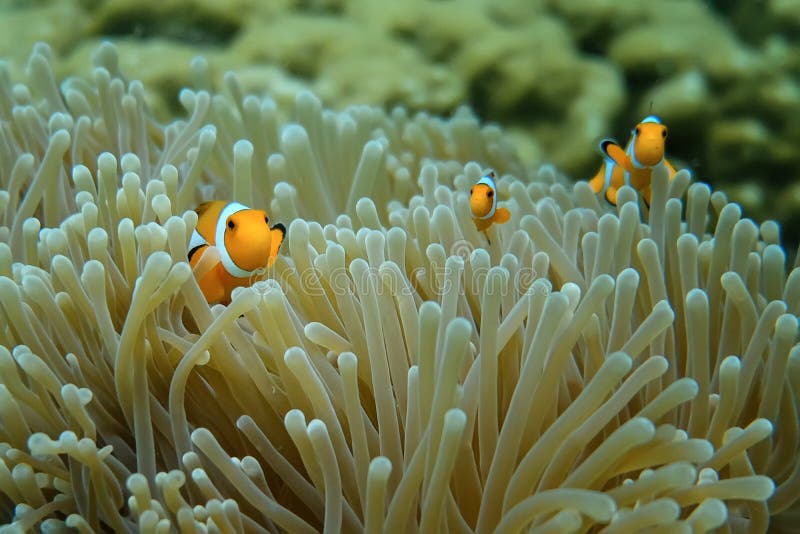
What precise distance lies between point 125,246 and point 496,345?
0.66 m

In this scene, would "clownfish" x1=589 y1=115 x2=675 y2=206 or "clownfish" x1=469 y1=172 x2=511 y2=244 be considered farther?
"clownfish" x1=589 y1=115 x2=675 y2=206

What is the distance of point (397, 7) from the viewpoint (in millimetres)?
2922

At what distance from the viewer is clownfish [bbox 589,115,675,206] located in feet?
5.80

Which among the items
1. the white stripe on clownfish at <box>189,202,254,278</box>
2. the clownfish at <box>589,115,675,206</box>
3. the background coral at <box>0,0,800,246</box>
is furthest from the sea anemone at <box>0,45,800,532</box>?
the background coral at <box>0,0,800,246</box>

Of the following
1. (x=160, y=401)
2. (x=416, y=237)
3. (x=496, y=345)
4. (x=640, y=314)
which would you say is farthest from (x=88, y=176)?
(x=640, y=314)

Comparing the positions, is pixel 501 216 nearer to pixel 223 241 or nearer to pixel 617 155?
pixel 617 155

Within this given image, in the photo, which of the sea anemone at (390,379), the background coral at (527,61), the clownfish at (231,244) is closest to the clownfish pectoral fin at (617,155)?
the sea anemone at (390,379)

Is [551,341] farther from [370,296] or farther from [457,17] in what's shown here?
[457,17]

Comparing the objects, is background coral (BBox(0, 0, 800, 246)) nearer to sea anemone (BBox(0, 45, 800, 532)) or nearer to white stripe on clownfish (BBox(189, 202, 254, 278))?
sea anemone (BBox(0, 45, 800, 532))

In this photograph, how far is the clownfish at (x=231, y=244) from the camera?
136 centimetres

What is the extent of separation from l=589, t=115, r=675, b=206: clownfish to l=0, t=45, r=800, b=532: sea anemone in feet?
0.67

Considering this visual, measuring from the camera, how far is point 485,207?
1.63 m

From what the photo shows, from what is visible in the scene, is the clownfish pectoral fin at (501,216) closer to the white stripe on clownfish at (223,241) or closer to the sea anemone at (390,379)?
the sea anemone at (390,379)

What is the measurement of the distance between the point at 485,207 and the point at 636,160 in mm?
468
